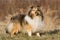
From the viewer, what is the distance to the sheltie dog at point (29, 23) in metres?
9.73

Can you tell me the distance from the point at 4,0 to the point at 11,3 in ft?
1.85

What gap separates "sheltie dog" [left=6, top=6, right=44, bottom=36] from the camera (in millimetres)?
9727

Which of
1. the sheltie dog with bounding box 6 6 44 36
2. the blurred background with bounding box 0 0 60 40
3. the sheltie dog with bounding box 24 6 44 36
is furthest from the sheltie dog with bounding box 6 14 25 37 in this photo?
the blurred background with bounding box 0 0 60 40

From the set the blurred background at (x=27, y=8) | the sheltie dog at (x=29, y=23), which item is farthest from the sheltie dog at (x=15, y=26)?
the blurred background at (x=27, y=8)

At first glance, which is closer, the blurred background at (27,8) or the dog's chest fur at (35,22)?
the dog's chest fur at (35,22)

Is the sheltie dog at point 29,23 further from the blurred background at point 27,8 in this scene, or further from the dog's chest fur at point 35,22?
the blurred background at point 27,8

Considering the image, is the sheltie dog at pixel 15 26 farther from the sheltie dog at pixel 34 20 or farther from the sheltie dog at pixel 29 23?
the sheltie dog at pixel 34 20

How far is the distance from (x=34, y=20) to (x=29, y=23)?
0.23 metres

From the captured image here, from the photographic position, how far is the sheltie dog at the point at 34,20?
9727 millimetres

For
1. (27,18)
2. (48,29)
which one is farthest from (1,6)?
(27,18)

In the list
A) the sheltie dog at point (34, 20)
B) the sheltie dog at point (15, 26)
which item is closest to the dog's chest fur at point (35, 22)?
the sheltie dog at point (34, 20)

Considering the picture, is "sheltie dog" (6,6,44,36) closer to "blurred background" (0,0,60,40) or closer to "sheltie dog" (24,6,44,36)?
"sheltie dog" (24,6,44,36)

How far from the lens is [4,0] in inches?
587

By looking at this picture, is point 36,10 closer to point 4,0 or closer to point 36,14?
point 36,14
